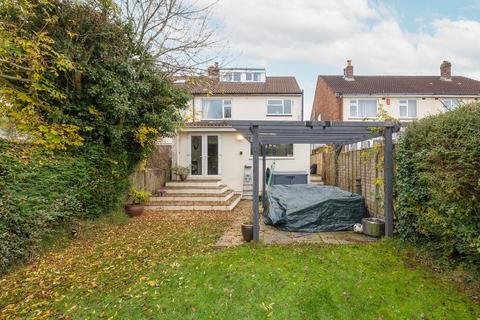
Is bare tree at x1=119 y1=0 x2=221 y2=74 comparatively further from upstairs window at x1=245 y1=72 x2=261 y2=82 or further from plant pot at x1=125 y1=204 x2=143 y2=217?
upstairs window at x1=245 y1=72 x2=261 y2=82

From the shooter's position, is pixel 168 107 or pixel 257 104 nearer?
pixel 168 107

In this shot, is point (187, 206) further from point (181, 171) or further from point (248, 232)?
point (248, 232)

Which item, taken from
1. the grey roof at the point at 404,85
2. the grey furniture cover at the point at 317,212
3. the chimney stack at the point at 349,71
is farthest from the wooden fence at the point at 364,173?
the chimney stack at the point at 349,71

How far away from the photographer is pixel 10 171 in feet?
14.9

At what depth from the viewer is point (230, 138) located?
13594mm

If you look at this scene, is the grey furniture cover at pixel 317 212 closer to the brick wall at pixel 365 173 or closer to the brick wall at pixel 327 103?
the brick wall at pixel 365 173

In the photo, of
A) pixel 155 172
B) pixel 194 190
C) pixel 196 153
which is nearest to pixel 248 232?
pixel 194 190

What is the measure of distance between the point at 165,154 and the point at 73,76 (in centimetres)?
610

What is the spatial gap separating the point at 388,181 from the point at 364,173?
1.87 meters

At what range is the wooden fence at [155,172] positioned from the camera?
31.1 feet

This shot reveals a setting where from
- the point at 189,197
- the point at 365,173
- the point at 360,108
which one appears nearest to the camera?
the point at 365,173

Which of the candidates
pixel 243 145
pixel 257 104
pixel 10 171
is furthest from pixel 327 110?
pixel 10 171

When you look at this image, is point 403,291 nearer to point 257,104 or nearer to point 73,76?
point 73,76

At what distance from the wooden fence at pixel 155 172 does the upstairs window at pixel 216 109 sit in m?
3.16
